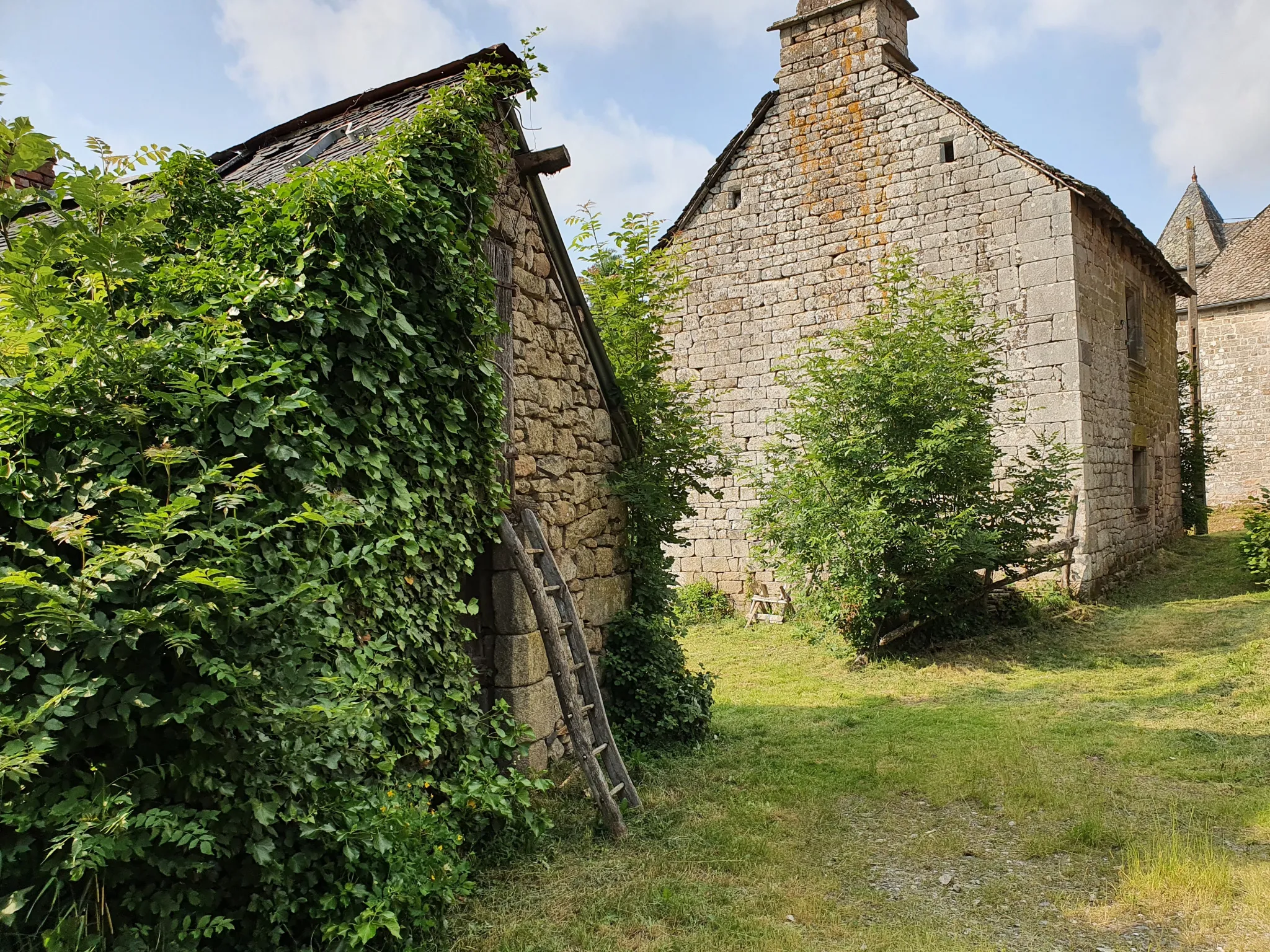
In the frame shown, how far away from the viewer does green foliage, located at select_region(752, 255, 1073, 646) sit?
8641 mm

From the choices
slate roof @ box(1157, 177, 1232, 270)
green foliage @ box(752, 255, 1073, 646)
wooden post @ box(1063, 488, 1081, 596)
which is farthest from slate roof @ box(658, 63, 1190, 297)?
slate roof @ box(1157, 177, 1232, 270)

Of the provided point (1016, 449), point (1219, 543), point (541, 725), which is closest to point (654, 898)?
point (541, 725)

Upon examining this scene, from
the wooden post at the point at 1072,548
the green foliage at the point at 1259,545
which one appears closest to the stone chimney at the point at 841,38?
the wooden post at the point at 1072,548

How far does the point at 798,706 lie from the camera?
763cm

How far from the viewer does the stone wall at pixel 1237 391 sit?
21562mm

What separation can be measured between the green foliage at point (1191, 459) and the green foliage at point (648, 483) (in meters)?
13.6

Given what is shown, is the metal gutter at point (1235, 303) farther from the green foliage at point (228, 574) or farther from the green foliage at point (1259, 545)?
Result: the green foliage at point (228, 574)

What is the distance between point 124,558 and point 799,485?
7507mm

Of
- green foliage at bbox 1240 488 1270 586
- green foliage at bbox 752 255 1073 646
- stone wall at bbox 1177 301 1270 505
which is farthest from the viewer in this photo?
stone wall at bbox 1177 301 1270 505

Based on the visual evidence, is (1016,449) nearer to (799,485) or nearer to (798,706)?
(799,485)

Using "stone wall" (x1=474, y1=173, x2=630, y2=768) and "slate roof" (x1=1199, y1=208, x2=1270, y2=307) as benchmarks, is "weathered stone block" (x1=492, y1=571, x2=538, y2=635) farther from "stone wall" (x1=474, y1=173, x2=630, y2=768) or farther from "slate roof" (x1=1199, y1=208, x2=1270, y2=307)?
"slate roof" (x1=1199, y1=208, x2=1270, y2=307)

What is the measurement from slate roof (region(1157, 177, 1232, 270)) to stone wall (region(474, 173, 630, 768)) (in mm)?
26198

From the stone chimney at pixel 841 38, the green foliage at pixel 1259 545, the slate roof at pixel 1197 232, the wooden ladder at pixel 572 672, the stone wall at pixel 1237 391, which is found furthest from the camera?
the slate roof at pixel 1197 232

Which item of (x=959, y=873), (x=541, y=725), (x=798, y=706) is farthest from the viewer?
(x=798, y=706)
